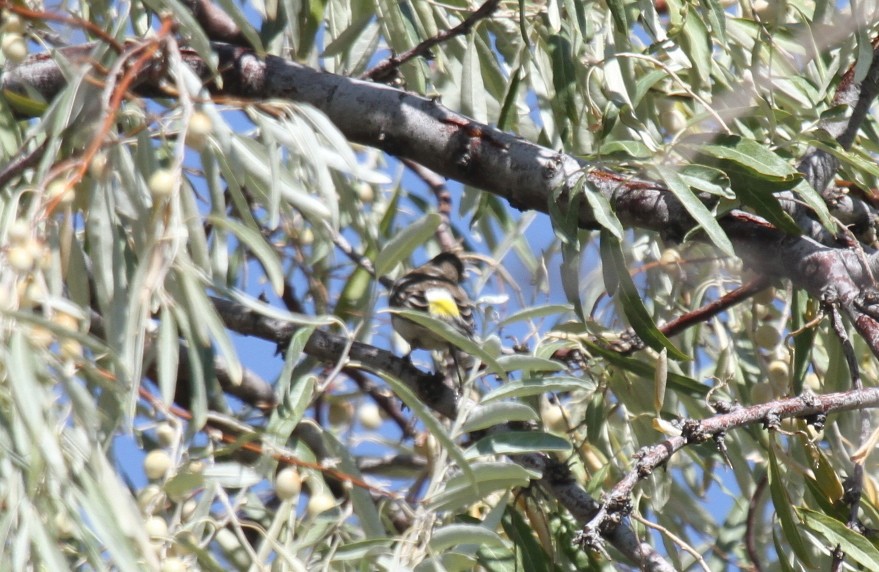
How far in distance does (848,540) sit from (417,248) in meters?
0.82

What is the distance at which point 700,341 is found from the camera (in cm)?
263

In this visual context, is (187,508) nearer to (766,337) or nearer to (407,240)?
(407,240)

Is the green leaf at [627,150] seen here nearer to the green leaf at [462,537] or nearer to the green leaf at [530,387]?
the green leaf at [530,387]

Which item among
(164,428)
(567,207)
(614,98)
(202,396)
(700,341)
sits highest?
(614,98)

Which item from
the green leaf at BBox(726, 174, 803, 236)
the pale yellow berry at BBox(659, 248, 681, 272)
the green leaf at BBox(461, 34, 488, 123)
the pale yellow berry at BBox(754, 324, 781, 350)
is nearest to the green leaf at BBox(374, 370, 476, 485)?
the green leaf at BBox(726, 174, 803, 236)

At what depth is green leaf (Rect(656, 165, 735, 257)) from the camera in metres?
1.48

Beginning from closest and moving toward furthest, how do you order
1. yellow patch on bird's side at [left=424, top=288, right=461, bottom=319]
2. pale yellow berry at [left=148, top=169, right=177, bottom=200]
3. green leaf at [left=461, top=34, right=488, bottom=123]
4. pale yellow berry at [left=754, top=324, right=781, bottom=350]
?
1. pale yellow berry at [left=148, top=169, right=177, bottom=200]
2. green leaf at [left=461, top=34, right=488, bottom=123]
3. pale yellow berry at [left=754, top=324, right=781, bottom=350]
4. yellow patch on bird's side at [left=424, top=288, right=461, bottom=319]

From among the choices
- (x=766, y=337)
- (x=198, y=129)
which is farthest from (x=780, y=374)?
(x=198, y=129)

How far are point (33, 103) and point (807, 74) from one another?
1.34m

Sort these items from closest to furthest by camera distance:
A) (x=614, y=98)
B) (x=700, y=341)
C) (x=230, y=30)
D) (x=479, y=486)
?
(x=479, y=486)
(x=614, y=98)
(x=230, y=30)
(x=700, y=341)

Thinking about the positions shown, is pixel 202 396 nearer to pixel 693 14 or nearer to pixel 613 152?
pixel 613 152

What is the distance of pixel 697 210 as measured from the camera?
4.91ft

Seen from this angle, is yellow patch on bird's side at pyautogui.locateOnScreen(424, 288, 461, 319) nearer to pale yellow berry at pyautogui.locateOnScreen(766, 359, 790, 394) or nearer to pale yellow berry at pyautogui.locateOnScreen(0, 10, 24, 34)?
pale yellow berry at pyautogui.locateOnScreen(766, 359, 790, 394)

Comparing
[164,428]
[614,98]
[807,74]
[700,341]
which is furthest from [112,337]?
[700,341]
